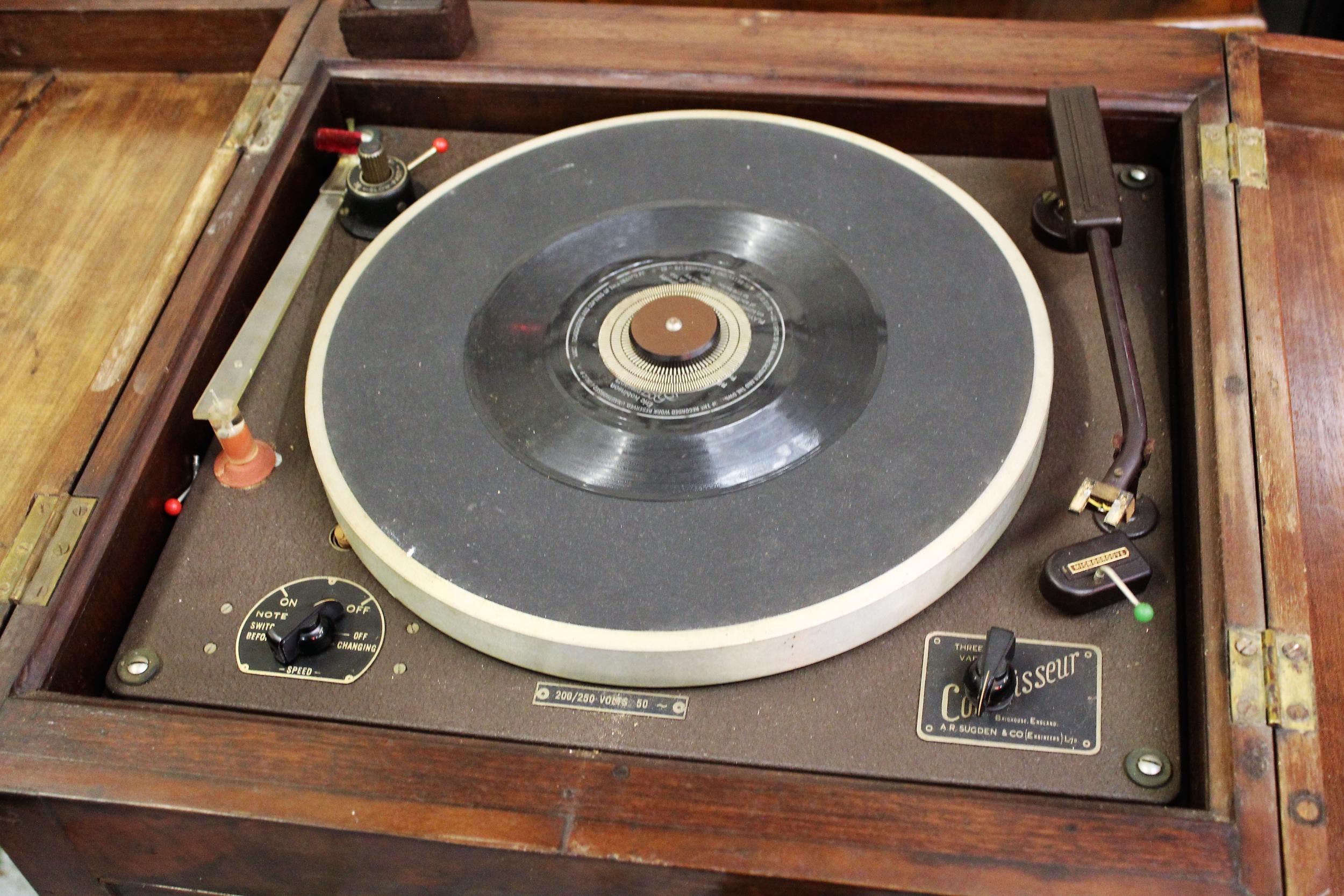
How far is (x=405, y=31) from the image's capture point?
1.64 metres

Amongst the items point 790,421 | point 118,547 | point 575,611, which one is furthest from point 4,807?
point 790,421

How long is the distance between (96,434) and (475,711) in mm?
463

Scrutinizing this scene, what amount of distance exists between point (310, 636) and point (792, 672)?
0.43m

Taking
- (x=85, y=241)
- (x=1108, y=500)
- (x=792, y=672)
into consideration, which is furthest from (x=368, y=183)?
(x=1108, y=500)

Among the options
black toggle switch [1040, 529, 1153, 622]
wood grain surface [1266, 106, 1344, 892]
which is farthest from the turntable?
wood grain surface [1266, 106, 1344, 892]

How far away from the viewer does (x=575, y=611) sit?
114 cm

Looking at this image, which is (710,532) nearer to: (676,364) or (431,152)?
(676,364)

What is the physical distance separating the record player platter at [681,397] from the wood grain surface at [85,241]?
23cm

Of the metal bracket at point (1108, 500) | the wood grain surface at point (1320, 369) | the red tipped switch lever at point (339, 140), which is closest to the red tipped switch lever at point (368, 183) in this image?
the red tipped switch lever at point (339, 140)

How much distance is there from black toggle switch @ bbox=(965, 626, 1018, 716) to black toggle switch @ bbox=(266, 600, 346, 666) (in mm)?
568

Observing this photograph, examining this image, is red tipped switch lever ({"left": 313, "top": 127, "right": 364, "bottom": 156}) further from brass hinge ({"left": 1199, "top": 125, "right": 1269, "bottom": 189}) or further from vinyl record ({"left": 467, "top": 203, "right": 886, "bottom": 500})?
brass hinge ({"left": 1199, "top": 125, "right": 1269, "bottom": 189})

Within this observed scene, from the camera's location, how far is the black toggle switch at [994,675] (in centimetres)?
111

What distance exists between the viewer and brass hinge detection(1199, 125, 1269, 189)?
1418mm

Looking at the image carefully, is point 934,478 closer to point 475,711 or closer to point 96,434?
point 475,711
